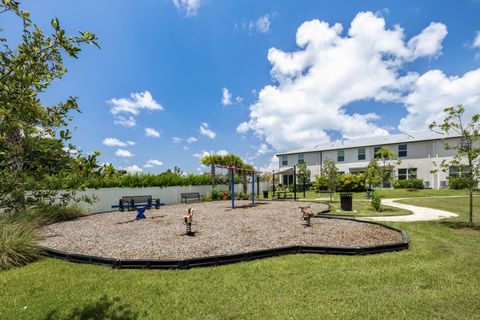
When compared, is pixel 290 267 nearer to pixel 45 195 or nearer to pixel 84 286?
pixel 84 286

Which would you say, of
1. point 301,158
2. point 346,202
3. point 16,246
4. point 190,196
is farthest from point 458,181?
point 301,158

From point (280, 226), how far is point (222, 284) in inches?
208

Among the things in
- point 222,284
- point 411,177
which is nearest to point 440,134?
point 411,177

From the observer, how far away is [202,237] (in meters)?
7.77

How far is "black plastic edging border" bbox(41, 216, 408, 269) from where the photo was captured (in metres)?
5.22

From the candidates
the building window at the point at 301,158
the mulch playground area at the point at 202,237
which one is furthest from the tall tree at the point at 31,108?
the building window at the point at 301,158

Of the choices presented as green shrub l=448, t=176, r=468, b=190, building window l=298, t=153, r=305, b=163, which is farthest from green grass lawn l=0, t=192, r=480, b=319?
building window l=298, t=153, r=305, b=163

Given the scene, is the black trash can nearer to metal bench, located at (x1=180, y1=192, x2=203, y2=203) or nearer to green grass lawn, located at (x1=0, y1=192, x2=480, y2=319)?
green grass lawn, located at (x1=0, y1=192, x2=480, y2=319)

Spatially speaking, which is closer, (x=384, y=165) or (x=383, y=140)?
(x=384, y=165)

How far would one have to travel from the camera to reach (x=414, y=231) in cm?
819

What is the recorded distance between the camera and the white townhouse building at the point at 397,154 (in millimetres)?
28344

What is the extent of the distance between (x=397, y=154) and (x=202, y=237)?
31.7 m

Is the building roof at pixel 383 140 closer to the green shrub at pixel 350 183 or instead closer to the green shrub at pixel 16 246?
the green shrub at pixel 350 183

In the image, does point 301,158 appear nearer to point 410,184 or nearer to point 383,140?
point 383,140
